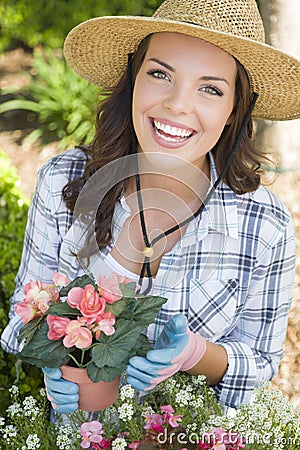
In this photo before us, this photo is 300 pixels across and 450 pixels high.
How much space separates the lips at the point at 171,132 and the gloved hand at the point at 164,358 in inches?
17.3

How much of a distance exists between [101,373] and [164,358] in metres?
0.17

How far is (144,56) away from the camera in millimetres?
1794

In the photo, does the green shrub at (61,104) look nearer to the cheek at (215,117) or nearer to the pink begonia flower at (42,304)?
the cheek at (215,117)

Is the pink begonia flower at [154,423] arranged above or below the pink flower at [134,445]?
above

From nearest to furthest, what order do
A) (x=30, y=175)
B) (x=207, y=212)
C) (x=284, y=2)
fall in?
(x=207, y=212) < (x=284, y=2) < (x=30, y=175)

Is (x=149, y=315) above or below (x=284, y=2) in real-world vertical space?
below

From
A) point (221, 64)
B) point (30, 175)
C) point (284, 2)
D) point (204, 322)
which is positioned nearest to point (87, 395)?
point (204, 322)

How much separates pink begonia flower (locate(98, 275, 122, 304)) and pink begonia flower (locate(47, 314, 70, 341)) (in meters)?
0.09

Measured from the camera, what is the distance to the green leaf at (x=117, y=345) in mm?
1430

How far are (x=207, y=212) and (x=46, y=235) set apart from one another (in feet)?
1.60

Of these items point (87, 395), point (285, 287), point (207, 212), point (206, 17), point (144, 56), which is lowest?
point (87, 395)

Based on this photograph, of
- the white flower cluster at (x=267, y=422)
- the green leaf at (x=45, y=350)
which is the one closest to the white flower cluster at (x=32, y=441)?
the green leaf at (x=45, y=350)

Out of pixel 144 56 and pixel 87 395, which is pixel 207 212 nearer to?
pixel 144 56

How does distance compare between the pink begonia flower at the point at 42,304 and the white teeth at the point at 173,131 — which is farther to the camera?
the white teeth at the point at 173,131
